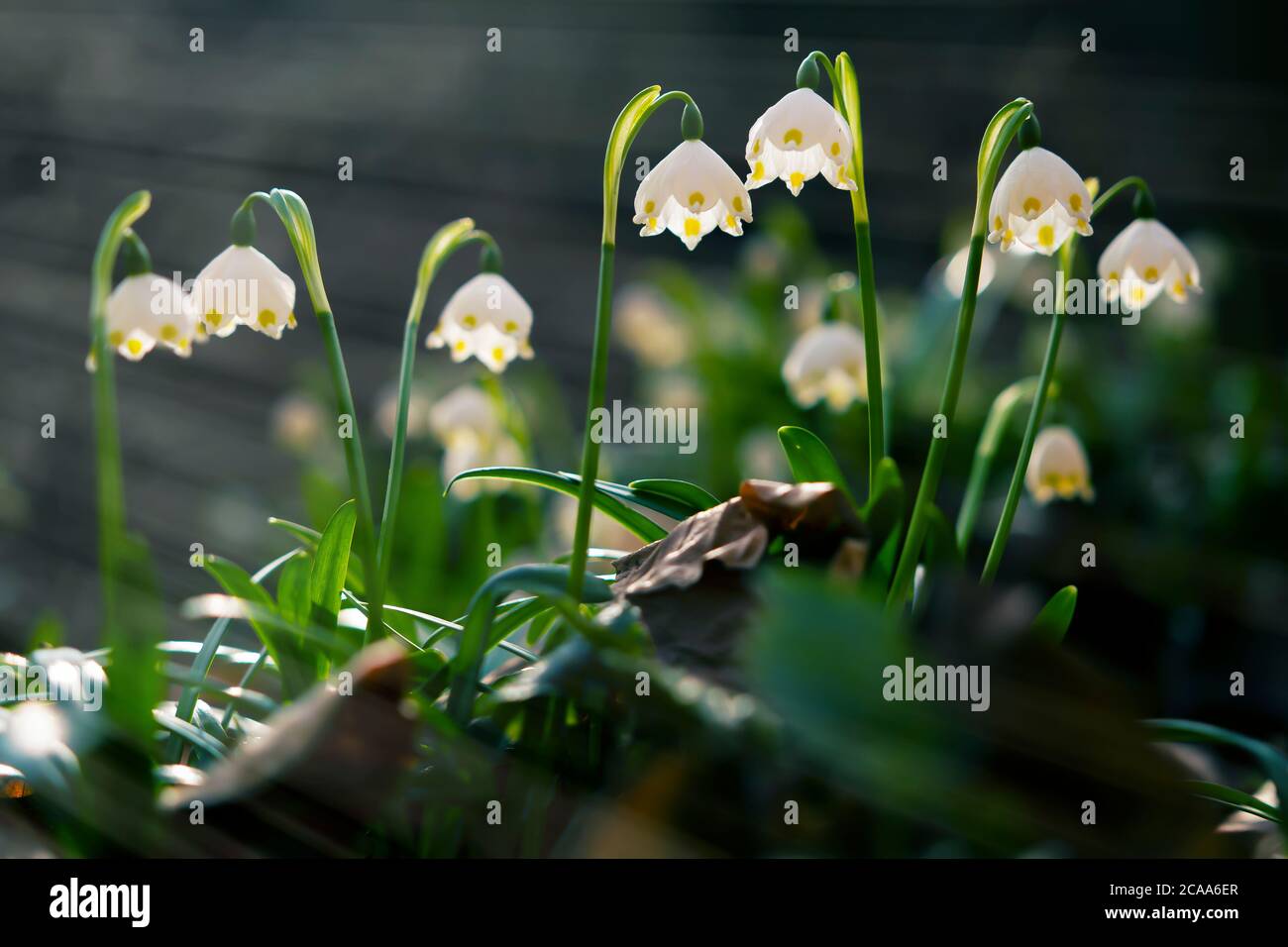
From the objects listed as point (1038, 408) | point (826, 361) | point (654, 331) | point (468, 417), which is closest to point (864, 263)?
point (1038, 408)

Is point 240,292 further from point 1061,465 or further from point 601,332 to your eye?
point 1061,465

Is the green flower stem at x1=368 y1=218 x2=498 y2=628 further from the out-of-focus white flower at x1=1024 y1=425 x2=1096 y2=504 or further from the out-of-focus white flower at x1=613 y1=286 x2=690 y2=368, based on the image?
the out-of-focus white flower at x1=613 y1=286 x2=690 y2=368

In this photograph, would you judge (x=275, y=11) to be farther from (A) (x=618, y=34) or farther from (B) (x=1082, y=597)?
(B) (x=1082, y=597)

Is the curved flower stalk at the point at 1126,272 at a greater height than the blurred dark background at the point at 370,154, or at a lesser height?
lesser

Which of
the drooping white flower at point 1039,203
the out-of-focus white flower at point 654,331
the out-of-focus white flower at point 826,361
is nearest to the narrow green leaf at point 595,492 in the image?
the drooping white flower at point 1039,203

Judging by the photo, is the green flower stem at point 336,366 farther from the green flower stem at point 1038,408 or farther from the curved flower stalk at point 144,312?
the green flower stem at point 1038,408

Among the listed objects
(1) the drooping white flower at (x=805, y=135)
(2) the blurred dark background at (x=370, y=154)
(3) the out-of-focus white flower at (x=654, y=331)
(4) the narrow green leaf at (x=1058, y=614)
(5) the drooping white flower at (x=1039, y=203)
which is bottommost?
(4) the narrow green leaf at (x=1058, y=614)
